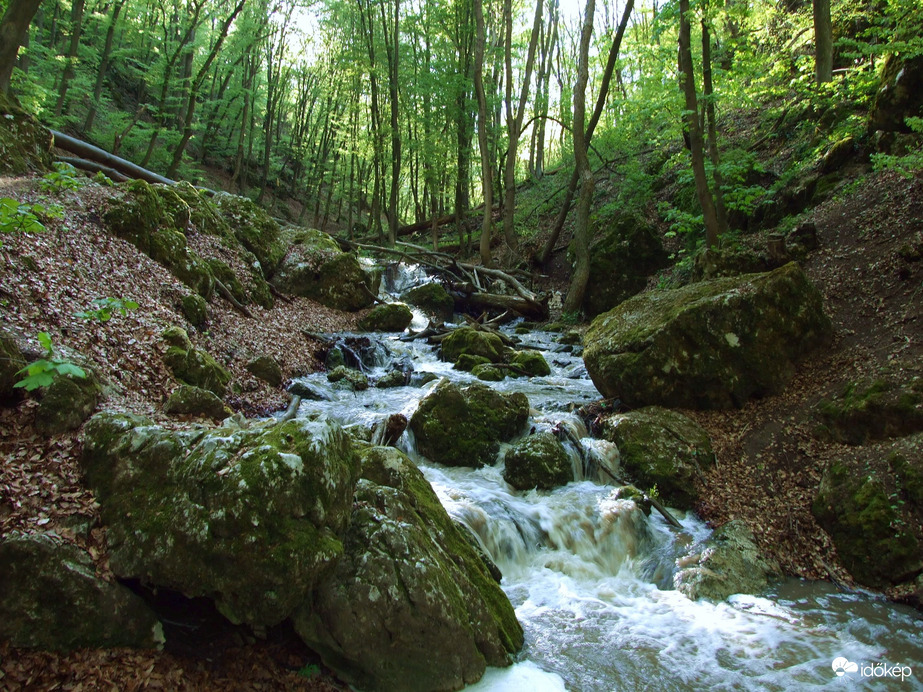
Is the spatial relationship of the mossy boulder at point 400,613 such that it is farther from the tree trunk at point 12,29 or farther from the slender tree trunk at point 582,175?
the slender tree trunk at point 582,175

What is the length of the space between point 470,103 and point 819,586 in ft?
72.4

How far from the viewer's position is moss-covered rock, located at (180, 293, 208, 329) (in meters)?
9.25

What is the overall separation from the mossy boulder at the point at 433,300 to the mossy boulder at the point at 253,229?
4833mm

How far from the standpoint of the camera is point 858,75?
41.1ft

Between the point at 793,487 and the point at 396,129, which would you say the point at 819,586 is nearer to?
the point at 793,487

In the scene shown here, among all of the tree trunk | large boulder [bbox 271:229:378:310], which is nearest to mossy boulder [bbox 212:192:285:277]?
Answer: large boulder [bbox 271:229:378:310]

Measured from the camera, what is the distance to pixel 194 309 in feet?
30.8

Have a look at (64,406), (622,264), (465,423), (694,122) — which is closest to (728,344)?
(465,423)

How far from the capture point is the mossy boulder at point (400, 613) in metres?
3.43

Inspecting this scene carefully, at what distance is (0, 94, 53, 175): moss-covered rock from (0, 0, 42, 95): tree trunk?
1.44 feet

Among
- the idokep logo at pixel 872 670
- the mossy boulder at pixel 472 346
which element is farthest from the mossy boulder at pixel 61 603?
the mossy boulder at pixel 472 346

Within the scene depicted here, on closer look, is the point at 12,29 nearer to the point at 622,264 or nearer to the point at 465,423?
the point at 465,423

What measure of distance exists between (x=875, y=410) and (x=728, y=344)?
7.09 ft

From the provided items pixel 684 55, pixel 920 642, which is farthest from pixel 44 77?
pixel 920 642
